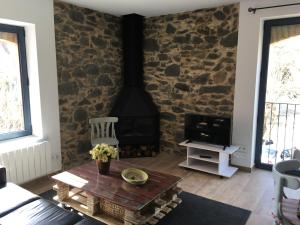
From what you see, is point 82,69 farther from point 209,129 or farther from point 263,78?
point 263,78

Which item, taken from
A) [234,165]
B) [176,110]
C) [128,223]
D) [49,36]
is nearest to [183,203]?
[128,223]

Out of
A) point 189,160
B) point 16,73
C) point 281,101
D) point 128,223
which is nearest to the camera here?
point 128,223

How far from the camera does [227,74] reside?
3914 millimetres

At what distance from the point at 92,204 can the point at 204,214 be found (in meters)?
1.20

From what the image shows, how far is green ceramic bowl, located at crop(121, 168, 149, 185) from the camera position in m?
2.47

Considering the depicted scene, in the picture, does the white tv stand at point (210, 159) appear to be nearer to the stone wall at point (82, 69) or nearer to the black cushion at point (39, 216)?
the stone wall at point (82, 69)

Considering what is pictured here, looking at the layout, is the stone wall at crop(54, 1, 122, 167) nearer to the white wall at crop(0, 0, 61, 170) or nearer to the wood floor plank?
the white wall at crop(0, 0, 61, 170)

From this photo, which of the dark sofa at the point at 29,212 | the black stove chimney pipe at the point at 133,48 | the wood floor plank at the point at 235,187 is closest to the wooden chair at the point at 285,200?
the wood floor plank at the point at 235,187

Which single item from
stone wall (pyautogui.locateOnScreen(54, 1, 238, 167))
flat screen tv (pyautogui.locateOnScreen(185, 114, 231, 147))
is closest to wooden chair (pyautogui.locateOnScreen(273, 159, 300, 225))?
flat screen tv (pyautogui.locateOnScreen(185, 114, 231, 147))

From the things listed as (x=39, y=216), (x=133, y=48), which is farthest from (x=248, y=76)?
(x=39, y=216)

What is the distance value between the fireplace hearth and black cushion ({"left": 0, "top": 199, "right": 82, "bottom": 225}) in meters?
2.33

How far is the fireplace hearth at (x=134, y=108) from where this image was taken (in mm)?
4445

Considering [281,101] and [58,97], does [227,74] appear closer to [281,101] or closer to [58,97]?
[281,101]

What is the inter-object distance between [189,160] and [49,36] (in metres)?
2.75
